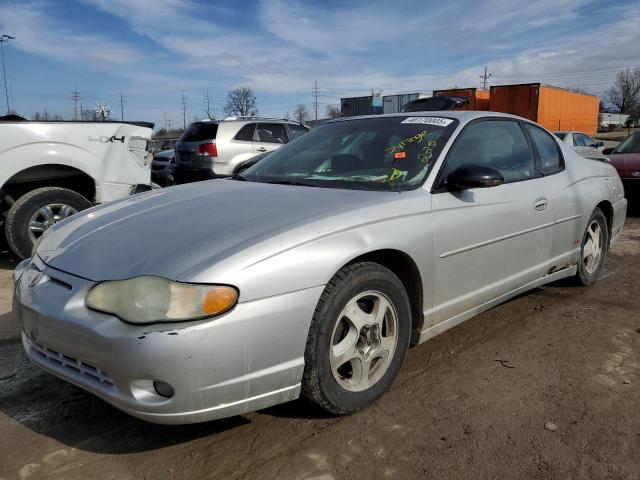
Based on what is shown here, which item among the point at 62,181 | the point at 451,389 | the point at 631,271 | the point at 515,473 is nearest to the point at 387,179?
the point at 451,389

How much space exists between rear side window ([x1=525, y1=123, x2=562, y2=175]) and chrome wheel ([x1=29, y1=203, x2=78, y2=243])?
4.54m

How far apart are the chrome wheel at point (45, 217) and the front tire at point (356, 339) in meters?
4.07

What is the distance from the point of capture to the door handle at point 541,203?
365 cm

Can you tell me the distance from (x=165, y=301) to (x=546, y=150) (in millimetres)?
3284

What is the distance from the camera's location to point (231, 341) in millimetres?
2088

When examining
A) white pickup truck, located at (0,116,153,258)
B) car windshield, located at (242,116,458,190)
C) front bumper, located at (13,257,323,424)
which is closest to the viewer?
front bumper, located at (13,257,323,424)

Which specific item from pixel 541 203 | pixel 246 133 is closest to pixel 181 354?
pixel 541 203

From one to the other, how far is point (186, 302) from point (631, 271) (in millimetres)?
4916

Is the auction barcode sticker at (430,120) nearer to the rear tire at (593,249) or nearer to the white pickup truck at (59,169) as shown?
the rear tire at (593,249)

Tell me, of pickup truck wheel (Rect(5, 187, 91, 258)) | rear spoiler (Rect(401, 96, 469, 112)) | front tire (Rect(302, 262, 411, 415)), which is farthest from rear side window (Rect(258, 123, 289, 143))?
front tire (Rect(302, 262, 411, 415))

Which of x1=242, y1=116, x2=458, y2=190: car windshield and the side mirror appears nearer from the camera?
the side mirror

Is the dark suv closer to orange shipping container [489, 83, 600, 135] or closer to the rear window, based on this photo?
the rear window

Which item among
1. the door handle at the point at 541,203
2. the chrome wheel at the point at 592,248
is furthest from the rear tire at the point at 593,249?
the door handle at the point at 541,203

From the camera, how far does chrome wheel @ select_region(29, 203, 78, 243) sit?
17.8ft
